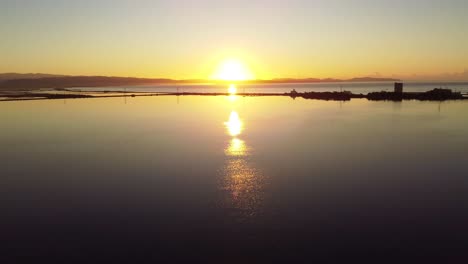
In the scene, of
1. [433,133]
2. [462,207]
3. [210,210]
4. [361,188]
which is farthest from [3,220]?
[433,133]

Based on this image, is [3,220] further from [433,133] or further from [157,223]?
[433,133]

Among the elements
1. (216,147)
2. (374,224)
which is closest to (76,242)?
(374,224)

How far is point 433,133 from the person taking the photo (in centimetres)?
3331

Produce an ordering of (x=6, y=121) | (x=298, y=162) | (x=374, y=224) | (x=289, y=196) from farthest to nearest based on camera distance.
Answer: (x=6, y=121) < (x=298, y=162) < (x=289, y=196) < (x=374, y=224)

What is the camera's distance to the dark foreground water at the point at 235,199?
37.8 feet

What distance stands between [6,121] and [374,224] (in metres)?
45.1

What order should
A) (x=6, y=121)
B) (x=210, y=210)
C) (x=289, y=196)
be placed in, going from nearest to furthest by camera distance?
(x=210, y=210) < (x=289, y=196) < (x=6, y=121)

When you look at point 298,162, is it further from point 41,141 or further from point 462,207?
point 41,141

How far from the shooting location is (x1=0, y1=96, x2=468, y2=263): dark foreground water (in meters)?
11.5

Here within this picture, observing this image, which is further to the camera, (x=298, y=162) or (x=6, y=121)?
(x=6, y=121)

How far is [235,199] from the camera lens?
51.1 ft

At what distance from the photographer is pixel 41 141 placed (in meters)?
30.7

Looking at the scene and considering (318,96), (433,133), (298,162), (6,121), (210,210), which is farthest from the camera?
(318,96)

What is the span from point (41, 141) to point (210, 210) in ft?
72.6
